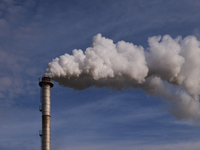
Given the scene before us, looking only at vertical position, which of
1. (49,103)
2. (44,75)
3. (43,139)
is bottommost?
(43,139)

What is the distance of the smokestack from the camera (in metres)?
40.7

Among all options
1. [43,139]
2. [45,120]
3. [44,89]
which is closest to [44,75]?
[44,89]

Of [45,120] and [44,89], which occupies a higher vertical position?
[44,89]

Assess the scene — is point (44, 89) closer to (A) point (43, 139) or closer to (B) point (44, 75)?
(B) point (44, 75)

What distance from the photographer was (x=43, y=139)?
4072cm

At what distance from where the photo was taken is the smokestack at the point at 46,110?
134 ft

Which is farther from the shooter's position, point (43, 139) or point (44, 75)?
point (44, 75)

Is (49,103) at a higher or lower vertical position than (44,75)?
lower

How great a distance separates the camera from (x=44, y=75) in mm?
A: 43469

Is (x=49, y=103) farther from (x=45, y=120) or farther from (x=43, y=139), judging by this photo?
(x=43, y=139)

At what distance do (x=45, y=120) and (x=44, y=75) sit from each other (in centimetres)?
742

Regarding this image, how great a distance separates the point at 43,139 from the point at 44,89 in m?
7.78

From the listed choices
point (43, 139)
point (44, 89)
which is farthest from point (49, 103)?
point (43, 139)

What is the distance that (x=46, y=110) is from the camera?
41625 mm
